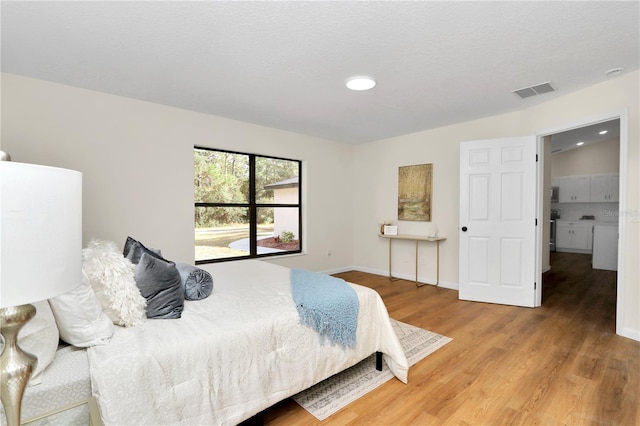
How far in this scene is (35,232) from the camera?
74cm

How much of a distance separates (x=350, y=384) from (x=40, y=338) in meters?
1.74

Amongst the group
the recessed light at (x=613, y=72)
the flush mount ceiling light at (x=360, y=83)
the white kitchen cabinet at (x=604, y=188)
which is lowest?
the white kitchen cabinet at (x=604, y=188)

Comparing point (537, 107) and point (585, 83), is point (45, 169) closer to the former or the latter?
point (585, 83)

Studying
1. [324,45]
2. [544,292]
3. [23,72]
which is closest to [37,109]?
[23,72]

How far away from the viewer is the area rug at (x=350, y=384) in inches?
74.2

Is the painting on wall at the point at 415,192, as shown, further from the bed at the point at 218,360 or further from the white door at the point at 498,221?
the bed at the point at 218,360

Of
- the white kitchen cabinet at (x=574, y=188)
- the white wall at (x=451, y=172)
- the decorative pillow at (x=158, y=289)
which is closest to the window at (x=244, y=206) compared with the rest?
the white wall at (x=451, y=172)

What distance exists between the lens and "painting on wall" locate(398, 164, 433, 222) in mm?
4816

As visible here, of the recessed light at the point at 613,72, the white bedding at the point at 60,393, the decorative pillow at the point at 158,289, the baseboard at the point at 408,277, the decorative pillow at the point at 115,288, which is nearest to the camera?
the white bedding at the point at 60,393

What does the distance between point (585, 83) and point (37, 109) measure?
534cm

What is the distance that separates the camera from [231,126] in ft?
13.7

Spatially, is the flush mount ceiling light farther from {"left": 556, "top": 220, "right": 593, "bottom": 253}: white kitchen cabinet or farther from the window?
{"left": 556, "top": 220, "right": 593, "bottom": 253}: white kitchen cabinet

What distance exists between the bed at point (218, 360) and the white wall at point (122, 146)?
1.94m

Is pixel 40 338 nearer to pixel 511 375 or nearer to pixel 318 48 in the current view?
pixel 318 48
